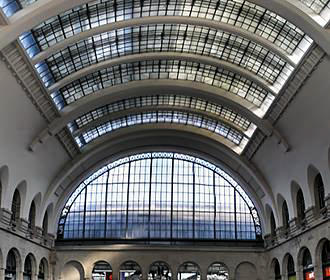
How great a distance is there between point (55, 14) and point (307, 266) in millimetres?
31467

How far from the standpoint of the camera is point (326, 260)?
4416 centimetres

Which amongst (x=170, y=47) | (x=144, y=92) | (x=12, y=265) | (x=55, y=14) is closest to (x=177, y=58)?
(x=170, y=47)

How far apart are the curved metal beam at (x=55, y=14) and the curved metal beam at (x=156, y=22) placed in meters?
5.61

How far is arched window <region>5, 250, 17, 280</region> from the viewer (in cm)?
4703

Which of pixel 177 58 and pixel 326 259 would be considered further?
pixel 177 58

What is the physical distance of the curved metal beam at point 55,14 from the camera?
31.5 m

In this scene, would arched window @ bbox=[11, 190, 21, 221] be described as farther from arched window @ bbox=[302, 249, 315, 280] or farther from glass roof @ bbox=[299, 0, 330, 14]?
glass roof @ bbox=[299, 0, 330, 14]

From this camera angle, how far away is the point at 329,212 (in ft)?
136

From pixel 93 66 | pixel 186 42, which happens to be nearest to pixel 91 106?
pixel 93 66

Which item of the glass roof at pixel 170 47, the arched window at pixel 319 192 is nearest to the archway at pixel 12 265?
the glass roof at pixel 170 47

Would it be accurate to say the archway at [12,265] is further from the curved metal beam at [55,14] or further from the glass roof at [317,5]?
the glass roof at [317,5]

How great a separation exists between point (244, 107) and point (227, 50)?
215 inches

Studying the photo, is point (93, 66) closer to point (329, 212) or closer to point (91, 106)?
point (91, 106)

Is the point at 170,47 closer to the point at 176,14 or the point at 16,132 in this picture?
the point at 176,14
